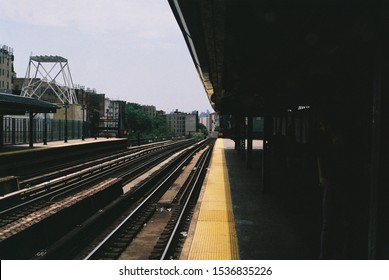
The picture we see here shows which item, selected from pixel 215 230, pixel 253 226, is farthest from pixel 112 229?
pixel 253 226

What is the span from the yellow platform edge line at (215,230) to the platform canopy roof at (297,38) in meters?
3.43

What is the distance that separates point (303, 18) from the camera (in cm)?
613

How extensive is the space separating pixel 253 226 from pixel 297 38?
4.04m

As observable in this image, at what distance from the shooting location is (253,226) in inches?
326

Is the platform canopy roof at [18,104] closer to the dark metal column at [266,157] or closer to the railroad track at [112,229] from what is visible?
the railroad track at [112,229]

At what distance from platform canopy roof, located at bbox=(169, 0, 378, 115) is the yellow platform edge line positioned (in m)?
3.43

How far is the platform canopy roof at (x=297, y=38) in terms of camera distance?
4.63m

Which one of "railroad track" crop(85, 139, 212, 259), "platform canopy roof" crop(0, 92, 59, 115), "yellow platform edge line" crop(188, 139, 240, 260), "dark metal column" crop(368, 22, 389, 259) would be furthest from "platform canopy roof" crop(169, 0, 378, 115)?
"platform canopy roof" crop(0, 92, 59, 115)

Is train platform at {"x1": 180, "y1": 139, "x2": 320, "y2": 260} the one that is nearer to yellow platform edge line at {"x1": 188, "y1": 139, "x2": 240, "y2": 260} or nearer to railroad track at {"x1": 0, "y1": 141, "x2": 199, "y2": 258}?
yellow platform edge line at {"x1": 188, "y1": 139, "x2": 240, "y2": 260}

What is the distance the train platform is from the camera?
258 inches

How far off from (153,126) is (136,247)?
140 meters

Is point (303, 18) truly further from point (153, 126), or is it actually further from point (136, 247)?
point (153, 126)

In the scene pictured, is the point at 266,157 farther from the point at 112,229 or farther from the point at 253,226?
the point at 112,229
